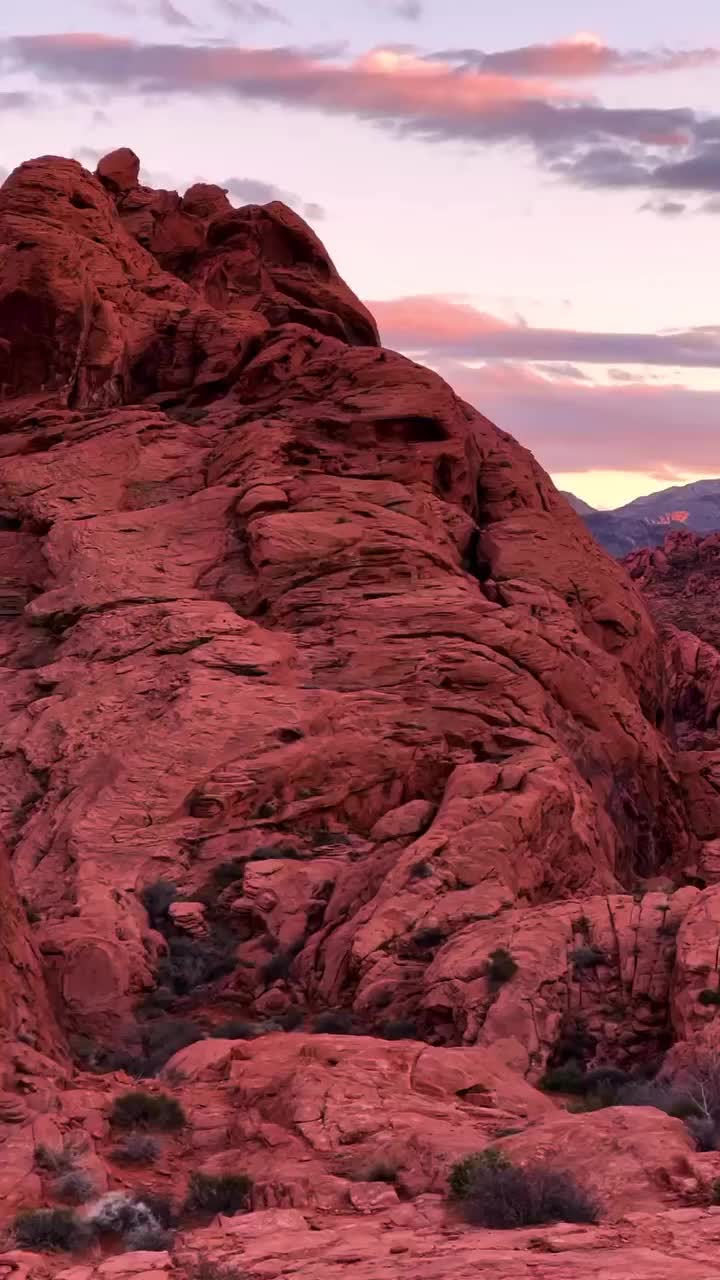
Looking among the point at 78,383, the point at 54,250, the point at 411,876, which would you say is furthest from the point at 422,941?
the point at 54,250

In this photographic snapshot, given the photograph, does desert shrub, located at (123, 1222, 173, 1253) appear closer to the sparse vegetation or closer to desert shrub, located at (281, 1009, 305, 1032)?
desert shrub, located at (281, 1009, 305, 1032)

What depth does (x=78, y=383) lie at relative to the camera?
41375 mm

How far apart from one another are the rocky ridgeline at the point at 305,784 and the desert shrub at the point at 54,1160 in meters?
0.10

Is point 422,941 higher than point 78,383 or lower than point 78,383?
lower

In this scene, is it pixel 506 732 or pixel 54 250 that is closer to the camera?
pixel 506 732

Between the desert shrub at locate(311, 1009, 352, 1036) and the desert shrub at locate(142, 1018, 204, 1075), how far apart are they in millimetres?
1742

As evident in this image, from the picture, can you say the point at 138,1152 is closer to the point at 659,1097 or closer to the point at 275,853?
the point at 659,1097

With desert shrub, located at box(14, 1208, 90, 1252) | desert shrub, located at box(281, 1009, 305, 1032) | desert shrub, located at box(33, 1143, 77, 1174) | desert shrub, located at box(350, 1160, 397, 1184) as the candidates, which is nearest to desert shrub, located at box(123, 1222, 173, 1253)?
desert shrub, located at box(14, 1208, 90, 1252)

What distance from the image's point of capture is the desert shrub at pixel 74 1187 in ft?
45.4

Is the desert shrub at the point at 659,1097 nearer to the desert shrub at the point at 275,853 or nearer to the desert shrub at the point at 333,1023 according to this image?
the desert shrub at the point at 333,1023

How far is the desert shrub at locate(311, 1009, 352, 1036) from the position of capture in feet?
74.4

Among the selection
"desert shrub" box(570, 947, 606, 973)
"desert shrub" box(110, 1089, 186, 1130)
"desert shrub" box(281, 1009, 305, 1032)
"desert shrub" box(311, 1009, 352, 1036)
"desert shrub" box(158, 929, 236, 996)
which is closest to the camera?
"desert shrub" box(110, 1089, 186, 1130)

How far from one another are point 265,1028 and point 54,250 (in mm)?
25852

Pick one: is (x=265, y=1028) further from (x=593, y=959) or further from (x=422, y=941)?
(x=593, y=959)
